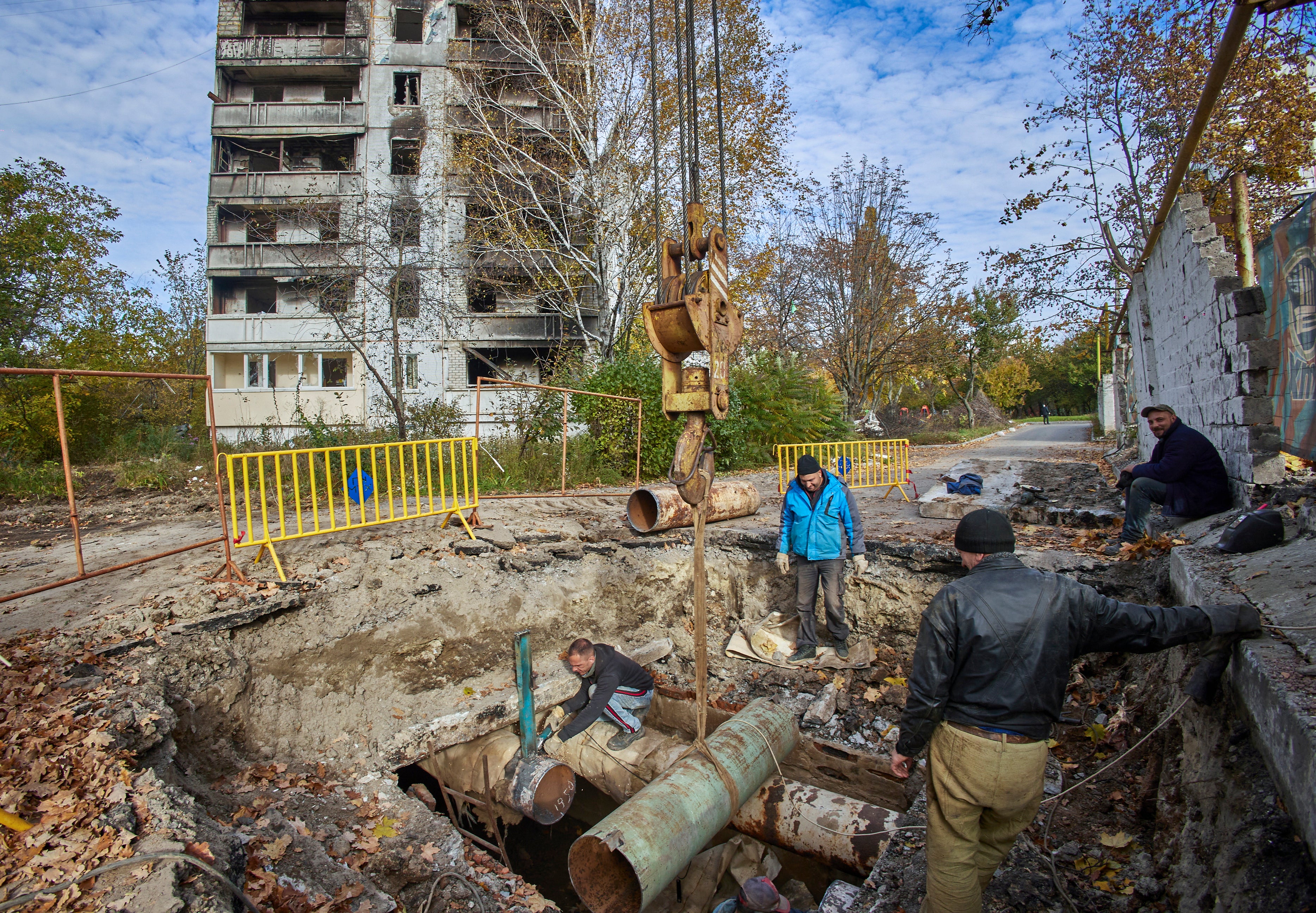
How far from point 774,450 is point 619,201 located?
283 inches

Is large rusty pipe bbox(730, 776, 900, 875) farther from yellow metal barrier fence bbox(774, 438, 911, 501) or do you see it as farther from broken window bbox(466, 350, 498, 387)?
broken window bbox(466, 350, 498, 387)

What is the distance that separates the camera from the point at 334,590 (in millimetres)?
5426

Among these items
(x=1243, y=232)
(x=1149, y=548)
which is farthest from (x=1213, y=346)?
(x=1149, y=548)

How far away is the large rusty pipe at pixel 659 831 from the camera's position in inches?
127

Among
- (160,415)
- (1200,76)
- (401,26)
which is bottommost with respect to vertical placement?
(160,415)

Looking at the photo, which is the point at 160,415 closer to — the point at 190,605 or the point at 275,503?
the point at 275,503

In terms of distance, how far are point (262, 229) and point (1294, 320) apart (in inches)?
928

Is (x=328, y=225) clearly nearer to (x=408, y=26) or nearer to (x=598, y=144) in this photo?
(x=598, y=144)

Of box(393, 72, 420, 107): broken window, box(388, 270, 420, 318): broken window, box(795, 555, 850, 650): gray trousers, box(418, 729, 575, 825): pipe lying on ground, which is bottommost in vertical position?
box(418, 729, 575, 825): pipe lying on ground

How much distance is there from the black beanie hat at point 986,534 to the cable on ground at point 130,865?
3402mm

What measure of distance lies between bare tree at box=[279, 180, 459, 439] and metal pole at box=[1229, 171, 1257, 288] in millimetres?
12230

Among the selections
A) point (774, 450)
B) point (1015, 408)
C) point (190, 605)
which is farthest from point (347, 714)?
point (1015, 408)

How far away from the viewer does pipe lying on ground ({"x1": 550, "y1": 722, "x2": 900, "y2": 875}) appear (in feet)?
12.4

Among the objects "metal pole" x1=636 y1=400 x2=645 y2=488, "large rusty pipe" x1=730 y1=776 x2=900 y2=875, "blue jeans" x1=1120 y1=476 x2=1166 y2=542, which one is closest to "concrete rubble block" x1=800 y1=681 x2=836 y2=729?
"large rusty pipe" x1=730 y1=776 x2=900 y2=875
